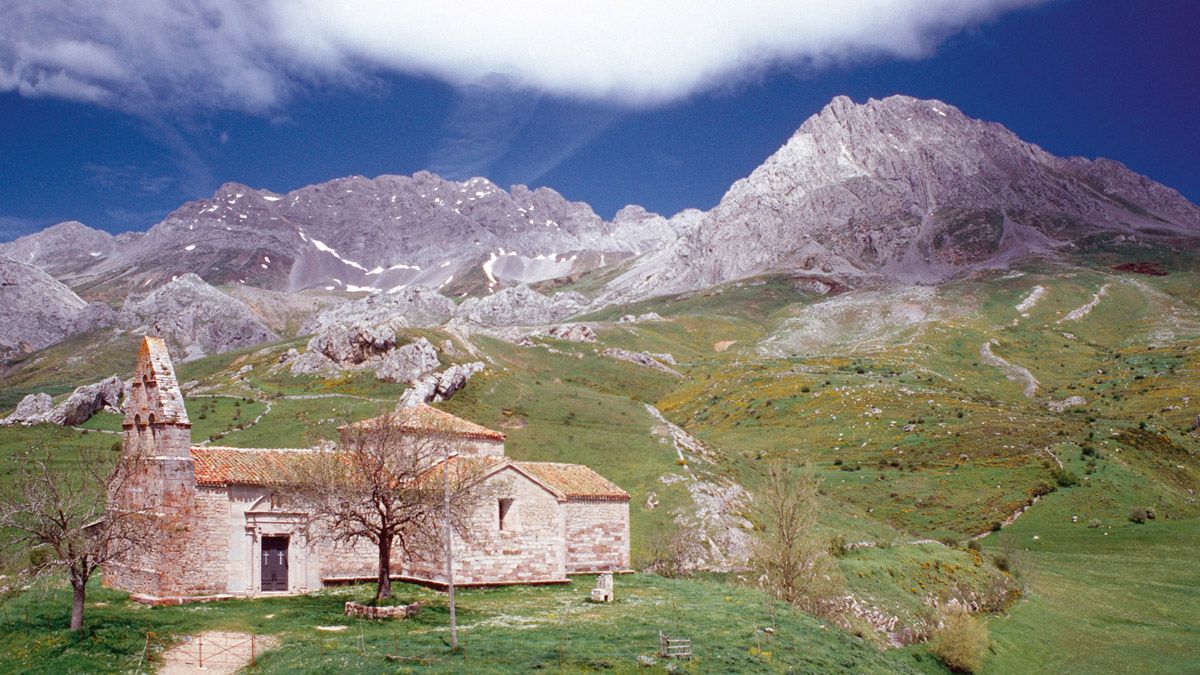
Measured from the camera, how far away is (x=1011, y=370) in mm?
156250

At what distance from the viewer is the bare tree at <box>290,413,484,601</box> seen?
3644cm

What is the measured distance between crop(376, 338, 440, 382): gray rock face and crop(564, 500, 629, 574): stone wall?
184 feet

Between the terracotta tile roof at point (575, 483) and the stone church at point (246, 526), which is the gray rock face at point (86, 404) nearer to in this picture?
the stone church at point (246, 526)

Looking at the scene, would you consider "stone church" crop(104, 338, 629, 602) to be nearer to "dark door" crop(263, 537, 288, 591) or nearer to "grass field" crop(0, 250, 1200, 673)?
"dark door" crop(263, 537, 288, 591)

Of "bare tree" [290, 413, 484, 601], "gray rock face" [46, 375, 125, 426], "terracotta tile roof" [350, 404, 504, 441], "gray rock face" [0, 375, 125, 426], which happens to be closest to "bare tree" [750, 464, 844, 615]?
"terracotta tile roof" [350, 404, 504, 441]

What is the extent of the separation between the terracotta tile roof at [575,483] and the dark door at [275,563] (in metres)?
13.7

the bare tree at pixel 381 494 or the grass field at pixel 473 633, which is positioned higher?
the bare tree at pixel 381 494

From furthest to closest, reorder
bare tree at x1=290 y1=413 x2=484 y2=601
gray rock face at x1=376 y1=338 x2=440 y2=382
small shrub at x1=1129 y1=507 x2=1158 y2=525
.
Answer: gray rock face at x1=376 y1=338 x2=440 y2=382 < small shrub at x1=1129 y1=507 x2=1158 y2=525 < bare tree at x1=290 y1=413 x2=484 y2=601

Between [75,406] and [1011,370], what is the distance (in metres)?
145

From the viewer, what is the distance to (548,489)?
46344 millimetres

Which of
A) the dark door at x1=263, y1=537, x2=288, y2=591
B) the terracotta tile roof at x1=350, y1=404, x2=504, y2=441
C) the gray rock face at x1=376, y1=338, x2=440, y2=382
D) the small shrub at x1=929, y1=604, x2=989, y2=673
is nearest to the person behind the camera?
the dark door at x1=263, y1=537, x2=288, y2=591

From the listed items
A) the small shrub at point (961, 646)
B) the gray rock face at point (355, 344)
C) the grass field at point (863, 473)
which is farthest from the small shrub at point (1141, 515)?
the gray rock face at point (355, 344)

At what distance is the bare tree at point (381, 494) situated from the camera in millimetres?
36438

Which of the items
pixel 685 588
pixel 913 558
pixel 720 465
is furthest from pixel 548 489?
pixel 720 465
